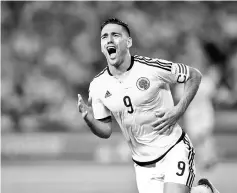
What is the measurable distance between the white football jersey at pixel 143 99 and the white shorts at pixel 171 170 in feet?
0.27

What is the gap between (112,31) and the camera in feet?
19.9

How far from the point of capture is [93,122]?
609 cm

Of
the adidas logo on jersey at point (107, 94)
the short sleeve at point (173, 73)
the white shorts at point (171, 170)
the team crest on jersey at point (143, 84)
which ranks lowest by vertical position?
the white shorts at point (171, 170)

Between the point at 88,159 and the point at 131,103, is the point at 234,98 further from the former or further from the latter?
the point at 131,103

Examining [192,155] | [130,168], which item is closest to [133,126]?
[192,155]

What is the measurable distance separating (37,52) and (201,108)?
5046 millimetres

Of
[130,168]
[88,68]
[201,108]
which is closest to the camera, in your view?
[201,108]

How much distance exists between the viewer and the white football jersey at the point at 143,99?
6.08 metres

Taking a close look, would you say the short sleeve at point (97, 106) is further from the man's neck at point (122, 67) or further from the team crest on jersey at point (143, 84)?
the team crest on jersey at point (143, 84)

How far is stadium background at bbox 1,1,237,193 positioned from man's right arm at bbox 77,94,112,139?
23.8ft

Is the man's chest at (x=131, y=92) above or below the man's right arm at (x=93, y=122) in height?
above

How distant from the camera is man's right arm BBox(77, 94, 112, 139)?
19.2 feet

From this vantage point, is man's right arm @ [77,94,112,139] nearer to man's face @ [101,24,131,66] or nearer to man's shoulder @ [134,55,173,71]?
man's face @ [101,24,131,66]

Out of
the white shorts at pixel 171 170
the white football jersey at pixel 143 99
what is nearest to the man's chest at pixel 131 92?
the white football jersey at pixel 143 99
